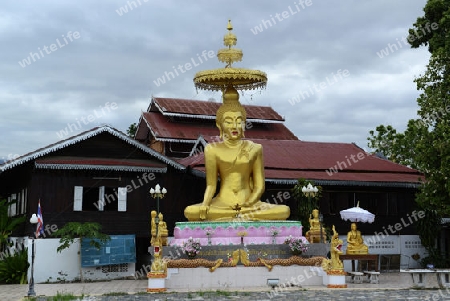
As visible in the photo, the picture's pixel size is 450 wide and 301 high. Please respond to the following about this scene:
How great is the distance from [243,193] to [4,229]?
8.70 metres

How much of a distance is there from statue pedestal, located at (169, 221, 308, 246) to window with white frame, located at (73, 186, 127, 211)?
5.15m

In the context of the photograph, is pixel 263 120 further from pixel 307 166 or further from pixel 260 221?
pixel 260 221

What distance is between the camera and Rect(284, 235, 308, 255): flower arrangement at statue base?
15.3 meters

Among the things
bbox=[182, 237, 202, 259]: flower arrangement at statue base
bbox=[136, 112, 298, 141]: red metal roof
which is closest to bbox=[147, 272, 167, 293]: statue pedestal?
bbox=[182, 237, 202, 259]: flower arrangement at statue base

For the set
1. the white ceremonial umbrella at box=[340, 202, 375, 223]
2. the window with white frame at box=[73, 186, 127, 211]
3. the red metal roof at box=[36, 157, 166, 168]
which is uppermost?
the red metal roof at box=[36, 157, 166, 168]

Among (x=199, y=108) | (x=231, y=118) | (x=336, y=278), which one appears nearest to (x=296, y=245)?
(x=336, y=278)

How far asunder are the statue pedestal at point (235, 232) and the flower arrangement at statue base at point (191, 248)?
2.17 ft

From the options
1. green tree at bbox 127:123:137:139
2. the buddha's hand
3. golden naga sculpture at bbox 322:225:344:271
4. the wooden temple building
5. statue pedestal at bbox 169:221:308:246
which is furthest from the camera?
green tree at bbox 127:123:137:139

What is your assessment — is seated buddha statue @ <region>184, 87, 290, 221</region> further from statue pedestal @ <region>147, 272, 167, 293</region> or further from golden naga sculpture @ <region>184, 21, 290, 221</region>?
statue pedestal @ <region>147, 272, 167, 293</region>

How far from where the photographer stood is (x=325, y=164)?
881 inches

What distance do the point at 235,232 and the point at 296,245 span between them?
1.72 metres

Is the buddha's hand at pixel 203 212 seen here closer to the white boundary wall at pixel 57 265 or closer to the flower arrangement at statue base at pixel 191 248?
the flower arrangement at statue base at pixel 191 248

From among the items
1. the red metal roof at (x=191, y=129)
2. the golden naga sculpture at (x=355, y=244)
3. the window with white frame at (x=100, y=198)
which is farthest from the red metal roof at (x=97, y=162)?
the red metal roof at (x=191, y=129)

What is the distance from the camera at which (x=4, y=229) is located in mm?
20188
